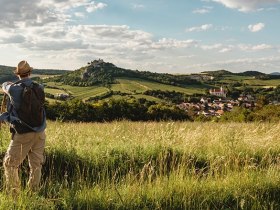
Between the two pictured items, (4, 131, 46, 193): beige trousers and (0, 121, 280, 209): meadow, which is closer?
(0, 121, 280, 209): meadow

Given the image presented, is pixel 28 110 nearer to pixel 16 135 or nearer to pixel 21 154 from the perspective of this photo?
pixel 16 135

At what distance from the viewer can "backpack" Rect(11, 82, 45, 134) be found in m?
5.98

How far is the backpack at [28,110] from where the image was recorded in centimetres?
598

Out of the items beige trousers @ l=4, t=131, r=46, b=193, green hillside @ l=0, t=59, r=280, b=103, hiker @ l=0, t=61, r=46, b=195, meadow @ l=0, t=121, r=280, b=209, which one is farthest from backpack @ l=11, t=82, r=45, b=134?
green hillside @ l=0, t=59, r=280, b=103

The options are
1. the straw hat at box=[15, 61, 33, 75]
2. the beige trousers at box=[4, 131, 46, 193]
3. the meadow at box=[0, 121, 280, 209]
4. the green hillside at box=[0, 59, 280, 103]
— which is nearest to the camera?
the meadow at box=[0, 121, 280, 209]

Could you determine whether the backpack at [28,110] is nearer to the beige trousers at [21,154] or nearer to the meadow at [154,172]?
the beige trousers at [21,154]

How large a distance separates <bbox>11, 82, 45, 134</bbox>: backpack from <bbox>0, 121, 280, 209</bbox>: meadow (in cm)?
96

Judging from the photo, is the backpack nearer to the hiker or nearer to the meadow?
the hiker

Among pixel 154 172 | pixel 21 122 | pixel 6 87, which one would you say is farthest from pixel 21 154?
pixel 154 172

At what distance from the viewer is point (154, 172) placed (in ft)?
24.3

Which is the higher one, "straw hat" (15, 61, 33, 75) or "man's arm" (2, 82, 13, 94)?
"straw hat" (15, 61, 33, 75)

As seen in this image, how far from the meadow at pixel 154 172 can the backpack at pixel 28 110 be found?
3.15ft

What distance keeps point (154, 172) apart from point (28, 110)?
2.72 metres

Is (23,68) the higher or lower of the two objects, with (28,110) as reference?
higher
